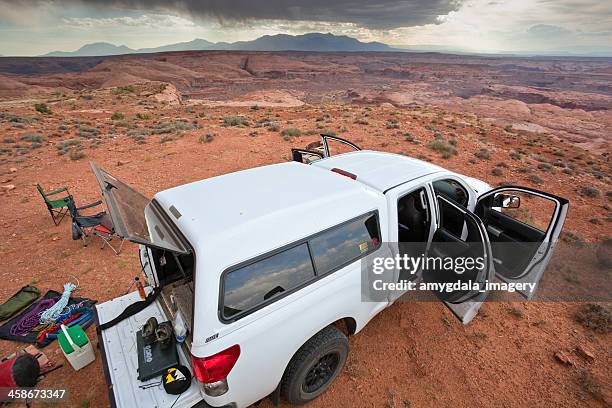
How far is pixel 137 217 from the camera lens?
12.2 feet

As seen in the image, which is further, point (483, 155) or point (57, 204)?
point (483, 155)

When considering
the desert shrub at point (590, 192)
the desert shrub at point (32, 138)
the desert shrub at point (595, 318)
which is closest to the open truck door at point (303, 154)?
the desert shrub at point (595, 318)

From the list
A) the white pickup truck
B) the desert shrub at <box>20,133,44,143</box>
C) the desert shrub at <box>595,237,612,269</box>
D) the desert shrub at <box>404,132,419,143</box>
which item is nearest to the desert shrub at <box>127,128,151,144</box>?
the desert shrub at <box>20,133,44,143</box>

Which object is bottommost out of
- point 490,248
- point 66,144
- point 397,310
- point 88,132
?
point 397,310

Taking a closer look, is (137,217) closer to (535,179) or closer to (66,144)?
(535,179)

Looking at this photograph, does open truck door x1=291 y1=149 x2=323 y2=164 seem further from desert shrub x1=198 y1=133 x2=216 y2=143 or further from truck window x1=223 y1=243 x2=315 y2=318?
desert shrub x1=198 y1=133 x2=216 y2=143

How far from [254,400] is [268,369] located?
39 centimetres

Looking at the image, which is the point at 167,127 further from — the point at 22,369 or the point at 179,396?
the point at 179,396

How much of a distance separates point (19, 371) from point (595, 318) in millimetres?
8159

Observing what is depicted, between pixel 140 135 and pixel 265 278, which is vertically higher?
pixel 140 135

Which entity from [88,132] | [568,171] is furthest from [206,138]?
[568,171]

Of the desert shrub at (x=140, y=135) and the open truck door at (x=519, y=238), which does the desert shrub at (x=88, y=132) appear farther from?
the open truck door at (x=519, y=238)

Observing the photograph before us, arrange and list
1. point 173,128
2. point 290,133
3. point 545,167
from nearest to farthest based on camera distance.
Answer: point 545,167 → point 290,133 → point 173,128

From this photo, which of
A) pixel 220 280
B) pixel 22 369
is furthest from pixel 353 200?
pixel 22 369
